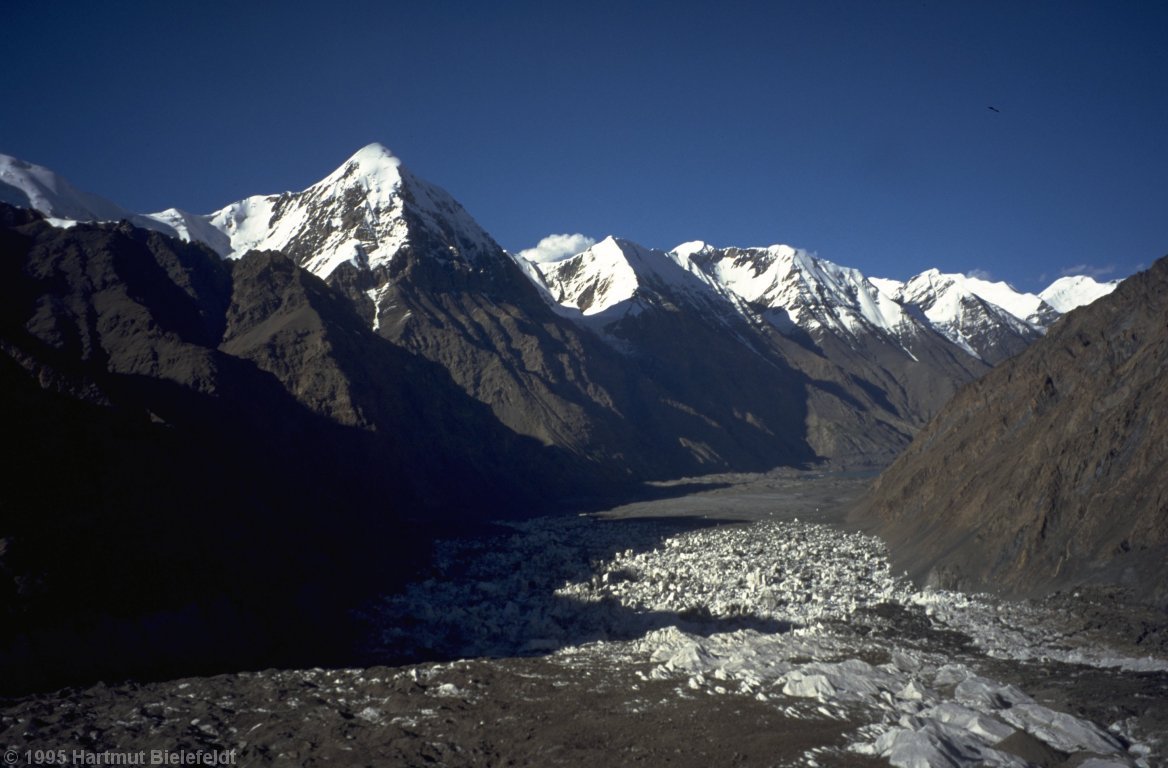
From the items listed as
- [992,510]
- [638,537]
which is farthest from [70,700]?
[638,537]

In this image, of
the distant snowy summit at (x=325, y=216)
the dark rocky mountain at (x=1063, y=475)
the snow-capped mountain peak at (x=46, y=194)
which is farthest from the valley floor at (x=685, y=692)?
the snow-capped mountain peak at (x=46, y=194)

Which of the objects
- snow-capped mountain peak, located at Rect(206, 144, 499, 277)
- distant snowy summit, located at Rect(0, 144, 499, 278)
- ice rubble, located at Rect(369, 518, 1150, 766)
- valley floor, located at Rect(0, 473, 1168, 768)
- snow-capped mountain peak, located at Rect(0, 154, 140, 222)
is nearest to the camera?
valley floor, located at Rect(0, 473, 1168, 768)

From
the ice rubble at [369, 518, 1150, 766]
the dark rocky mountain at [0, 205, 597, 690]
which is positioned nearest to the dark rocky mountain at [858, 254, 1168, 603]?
the ice rubble at [369, 518, 1150, 766]

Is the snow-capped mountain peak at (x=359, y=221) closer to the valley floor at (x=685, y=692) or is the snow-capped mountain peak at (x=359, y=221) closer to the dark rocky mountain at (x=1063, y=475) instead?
the dark rocky mountain at (x=1063, y=475)

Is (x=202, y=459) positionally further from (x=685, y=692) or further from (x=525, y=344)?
(x=525, y=344)

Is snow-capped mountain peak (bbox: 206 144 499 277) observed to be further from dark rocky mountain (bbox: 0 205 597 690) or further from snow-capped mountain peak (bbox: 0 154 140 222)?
dark rocky mountain (bbox: 0 205 597 690)

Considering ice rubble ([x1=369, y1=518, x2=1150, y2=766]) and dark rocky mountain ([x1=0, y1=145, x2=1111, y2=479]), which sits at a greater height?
dark rocky mountain ([x1=0, y1=145, x2=1111, y2=479])

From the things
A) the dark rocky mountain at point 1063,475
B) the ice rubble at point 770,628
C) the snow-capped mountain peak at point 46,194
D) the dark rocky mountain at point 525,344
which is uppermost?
the snow-capped mountain peak at point 46,194
